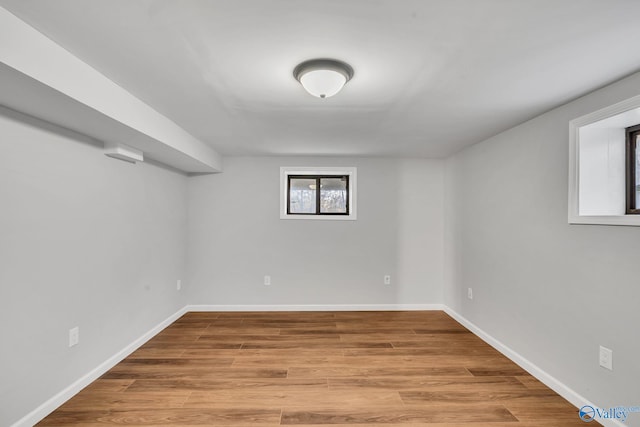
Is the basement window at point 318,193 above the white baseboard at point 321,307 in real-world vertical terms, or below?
above

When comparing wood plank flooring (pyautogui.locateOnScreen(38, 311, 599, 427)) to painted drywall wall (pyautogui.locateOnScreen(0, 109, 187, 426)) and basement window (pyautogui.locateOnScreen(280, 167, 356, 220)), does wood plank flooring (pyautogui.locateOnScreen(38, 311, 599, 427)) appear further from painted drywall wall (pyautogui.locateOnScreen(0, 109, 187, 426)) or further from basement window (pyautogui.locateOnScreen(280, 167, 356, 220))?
basement window (pyautogui.locateOnScreen(280, 167, 356, 220))

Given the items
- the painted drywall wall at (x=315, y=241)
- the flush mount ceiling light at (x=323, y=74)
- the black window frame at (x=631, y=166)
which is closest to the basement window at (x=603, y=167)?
the black window frame at (x=631, y=166)

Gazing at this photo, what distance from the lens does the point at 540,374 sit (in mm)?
2396

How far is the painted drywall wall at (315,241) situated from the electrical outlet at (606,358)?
7.75ft

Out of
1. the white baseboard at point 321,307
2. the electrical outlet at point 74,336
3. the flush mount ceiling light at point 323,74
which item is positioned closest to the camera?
the flush mount ceiling light at point 323,74

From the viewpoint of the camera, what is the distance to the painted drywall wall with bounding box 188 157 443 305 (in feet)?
13.6

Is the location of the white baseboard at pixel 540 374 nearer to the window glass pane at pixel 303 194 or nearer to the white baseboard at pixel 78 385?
the window glass pane at pixel 303 194

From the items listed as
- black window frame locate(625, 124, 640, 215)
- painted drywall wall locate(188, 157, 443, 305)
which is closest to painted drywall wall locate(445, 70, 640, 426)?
black window frame locate(625, 124, 640, 215)

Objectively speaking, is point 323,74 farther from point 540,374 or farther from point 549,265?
point 540,374

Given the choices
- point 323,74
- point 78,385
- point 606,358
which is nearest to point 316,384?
point 78,385

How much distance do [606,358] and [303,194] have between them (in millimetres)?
3495

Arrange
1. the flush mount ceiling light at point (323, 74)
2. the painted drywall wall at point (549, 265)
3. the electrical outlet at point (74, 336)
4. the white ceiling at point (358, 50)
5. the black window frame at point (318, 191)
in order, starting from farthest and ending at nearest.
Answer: the black window frame at point (318, 191) < the electrical outlet at point (74, 336) < the painted drywall wall at point (549, 265) < the flush mount ceiling light at point (323, 74) < the white ceiling at point (358, 50)

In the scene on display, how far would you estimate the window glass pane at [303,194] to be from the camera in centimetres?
439

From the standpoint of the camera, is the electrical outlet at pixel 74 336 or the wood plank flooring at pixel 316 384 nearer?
the wood plank flooring at pixel 316 384
